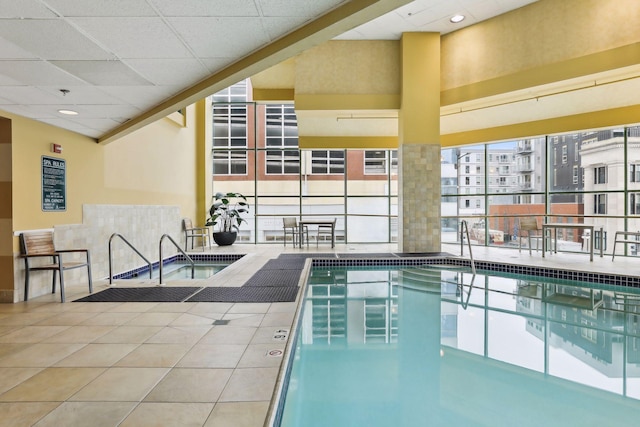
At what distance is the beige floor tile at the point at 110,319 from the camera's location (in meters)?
3.27

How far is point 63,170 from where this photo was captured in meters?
4.60

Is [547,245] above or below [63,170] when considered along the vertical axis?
below

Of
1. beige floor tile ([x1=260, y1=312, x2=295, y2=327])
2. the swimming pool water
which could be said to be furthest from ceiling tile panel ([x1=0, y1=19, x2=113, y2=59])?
the swimming pool water

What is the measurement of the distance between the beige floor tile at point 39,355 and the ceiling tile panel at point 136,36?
84.2 inches

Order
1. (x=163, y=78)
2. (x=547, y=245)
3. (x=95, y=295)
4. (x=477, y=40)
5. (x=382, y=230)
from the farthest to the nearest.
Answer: (x=382, y=230)
(x=547, y=245)
(x=477, y=40)
(x=95, y=295)
(x=163, y=78)

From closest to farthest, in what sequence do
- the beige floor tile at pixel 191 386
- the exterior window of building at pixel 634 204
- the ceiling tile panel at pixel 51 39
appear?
the beige floor tile at pixel 191 386, the ceiling tile panel at pixel 51 39, the exterior window of building at pixel 634 204

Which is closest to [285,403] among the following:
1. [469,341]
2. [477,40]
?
[469,341]

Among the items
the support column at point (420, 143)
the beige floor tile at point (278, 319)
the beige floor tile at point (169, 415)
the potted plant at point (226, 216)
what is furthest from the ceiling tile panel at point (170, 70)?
the potted plant at point (226, 216)

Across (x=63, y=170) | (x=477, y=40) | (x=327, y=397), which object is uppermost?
(x=477, y=40)

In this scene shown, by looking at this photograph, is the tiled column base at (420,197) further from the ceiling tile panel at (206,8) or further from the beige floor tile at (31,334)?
the beige floor tile at (31,334)

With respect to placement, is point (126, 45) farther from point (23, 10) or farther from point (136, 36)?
point (23, 10)

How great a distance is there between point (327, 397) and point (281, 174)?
8502mm

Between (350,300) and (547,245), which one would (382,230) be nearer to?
(547,245)

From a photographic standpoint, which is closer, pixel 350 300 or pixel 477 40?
pixel 350 300
